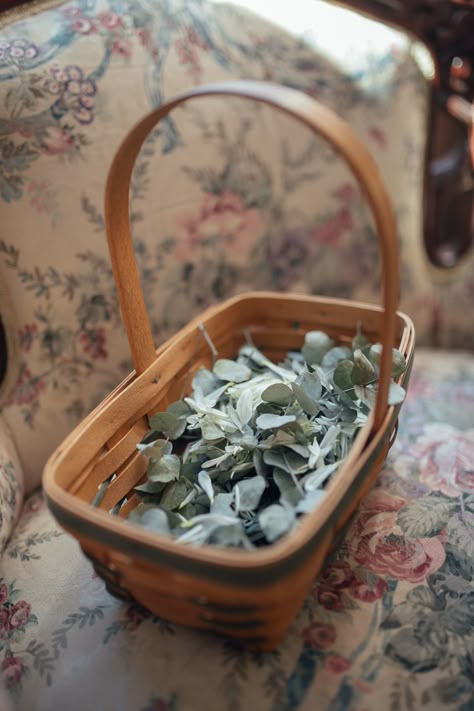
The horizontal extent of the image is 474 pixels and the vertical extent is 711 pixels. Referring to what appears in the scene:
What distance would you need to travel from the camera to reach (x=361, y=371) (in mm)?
507

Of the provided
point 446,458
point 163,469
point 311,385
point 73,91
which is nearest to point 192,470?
point 163,469

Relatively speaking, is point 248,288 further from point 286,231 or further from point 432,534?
point 432,534

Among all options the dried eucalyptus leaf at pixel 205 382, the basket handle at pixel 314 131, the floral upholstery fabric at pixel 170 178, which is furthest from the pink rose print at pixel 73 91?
the dried eucalyptus leaf at pixel 205 382

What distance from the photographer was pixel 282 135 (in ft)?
2.38

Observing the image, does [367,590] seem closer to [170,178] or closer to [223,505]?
[223,505]

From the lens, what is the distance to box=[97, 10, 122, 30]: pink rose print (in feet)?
1.96

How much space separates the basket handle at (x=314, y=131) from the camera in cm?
38

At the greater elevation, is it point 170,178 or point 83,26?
point 83,26

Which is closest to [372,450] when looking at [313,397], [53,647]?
[313,397]

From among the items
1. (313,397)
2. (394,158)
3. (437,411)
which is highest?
(394,158)

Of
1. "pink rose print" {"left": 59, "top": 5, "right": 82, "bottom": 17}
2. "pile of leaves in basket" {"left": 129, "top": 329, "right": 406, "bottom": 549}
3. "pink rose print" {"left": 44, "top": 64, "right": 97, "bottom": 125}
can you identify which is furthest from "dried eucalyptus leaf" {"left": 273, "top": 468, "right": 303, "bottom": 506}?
"pink rose print" {"left": 59, "top": 5, "right": 82, "bottom": 17}

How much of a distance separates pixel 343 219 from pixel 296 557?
1.83 feet

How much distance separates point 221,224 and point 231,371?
0.74ft

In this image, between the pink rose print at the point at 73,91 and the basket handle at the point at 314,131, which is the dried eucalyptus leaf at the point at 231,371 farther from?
the pink rose print at the point at 73,91
